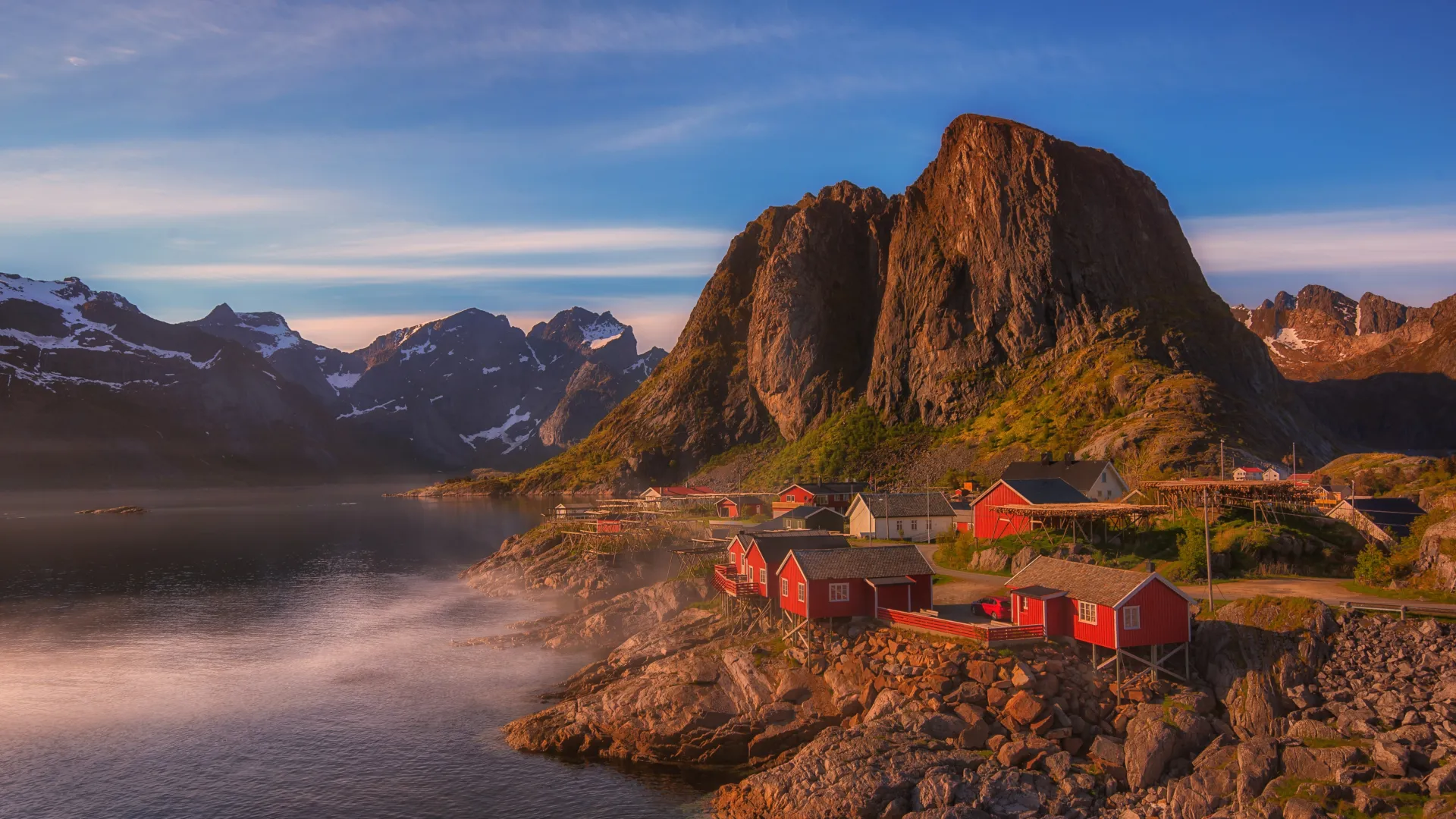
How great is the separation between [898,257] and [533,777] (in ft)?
498

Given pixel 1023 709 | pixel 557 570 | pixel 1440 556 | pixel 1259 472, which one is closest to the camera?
pixel 1023 709

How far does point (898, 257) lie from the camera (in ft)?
586

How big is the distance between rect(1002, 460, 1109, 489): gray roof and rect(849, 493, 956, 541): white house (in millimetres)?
6373

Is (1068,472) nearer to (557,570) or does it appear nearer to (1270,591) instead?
(1270,591)

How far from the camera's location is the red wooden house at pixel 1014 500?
65.4 metres

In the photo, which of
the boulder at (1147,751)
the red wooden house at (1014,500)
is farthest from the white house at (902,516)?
the boulder at (1147,751)

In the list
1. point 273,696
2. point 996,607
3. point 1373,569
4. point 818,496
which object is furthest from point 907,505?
point 273,696

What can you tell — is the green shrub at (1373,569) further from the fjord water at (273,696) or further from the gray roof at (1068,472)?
the fjord water at (273,696)

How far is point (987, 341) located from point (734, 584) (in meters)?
110

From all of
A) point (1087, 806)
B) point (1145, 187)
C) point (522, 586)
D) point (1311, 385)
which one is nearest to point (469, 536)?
point (522, 586)

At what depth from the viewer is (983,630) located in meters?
41.6

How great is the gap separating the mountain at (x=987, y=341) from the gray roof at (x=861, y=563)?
1966 inches

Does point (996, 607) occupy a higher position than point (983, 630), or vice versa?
point (983, 630)

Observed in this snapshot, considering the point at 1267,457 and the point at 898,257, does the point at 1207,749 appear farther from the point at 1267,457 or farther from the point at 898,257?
the point at 898,257
